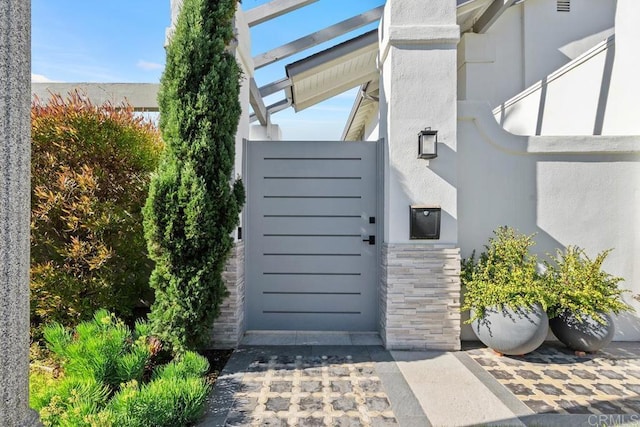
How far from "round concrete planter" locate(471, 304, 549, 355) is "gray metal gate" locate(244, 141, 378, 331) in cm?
147

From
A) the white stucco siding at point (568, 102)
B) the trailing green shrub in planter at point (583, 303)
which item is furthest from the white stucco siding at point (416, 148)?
the white stucco siding at point (568, 102)

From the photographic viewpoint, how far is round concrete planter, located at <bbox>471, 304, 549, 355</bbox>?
382 cm

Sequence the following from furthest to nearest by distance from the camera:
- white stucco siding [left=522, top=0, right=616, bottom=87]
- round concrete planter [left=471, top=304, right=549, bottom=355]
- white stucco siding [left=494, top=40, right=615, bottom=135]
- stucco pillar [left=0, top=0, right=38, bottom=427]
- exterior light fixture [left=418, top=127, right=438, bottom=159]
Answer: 1. white stucco siding [left=522, top=0, right=616, bottom=87]
2. white stucco siding [left=494, top=40, right=615, bottom=135]
3. exterior light fixture [left=418, top=127, right=438, bottom=159]
4. round concrete planter [left=471, top=304, right=549, bottom=355]
5. stucco pillar [left=0, top=0, right=38, bottom=427]

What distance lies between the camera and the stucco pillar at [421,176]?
4258 millimetres

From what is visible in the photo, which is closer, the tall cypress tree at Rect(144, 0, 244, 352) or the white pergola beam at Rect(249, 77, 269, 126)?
the tall cypress tree at Rect(144, 0, 244, 352)

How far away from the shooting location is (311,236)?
4.90 metres

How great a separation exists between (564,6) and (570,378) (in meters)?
7.09

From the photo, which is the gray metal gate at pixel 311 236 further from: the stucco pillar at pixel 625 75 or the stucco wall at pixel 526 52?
the stucco wall at pixel 526 52

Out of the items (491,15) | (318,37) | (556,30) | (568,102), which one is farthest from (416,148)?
(556,30)

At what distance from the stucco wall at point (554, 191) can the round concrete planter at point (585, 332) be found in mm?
806

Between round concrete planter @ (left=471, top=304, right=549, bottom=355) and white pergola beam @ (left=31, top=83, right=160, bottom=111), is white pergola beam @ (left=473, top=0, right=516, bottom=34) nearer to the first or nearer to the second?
round concrete planter @ (left=471, top=304, right=549, bottom=355)

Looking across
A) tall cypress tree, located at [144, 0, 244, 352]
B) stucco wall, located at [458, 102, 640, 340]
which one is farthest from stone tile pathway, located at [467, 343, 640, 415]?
tall cypress tree, located at [144, 0, 244, 352]

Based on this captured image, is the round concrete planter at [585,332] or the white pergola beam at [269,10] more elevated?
the white pergola beam at [269,10]

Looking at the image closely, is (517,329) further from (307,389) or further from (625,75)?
(625,75)
